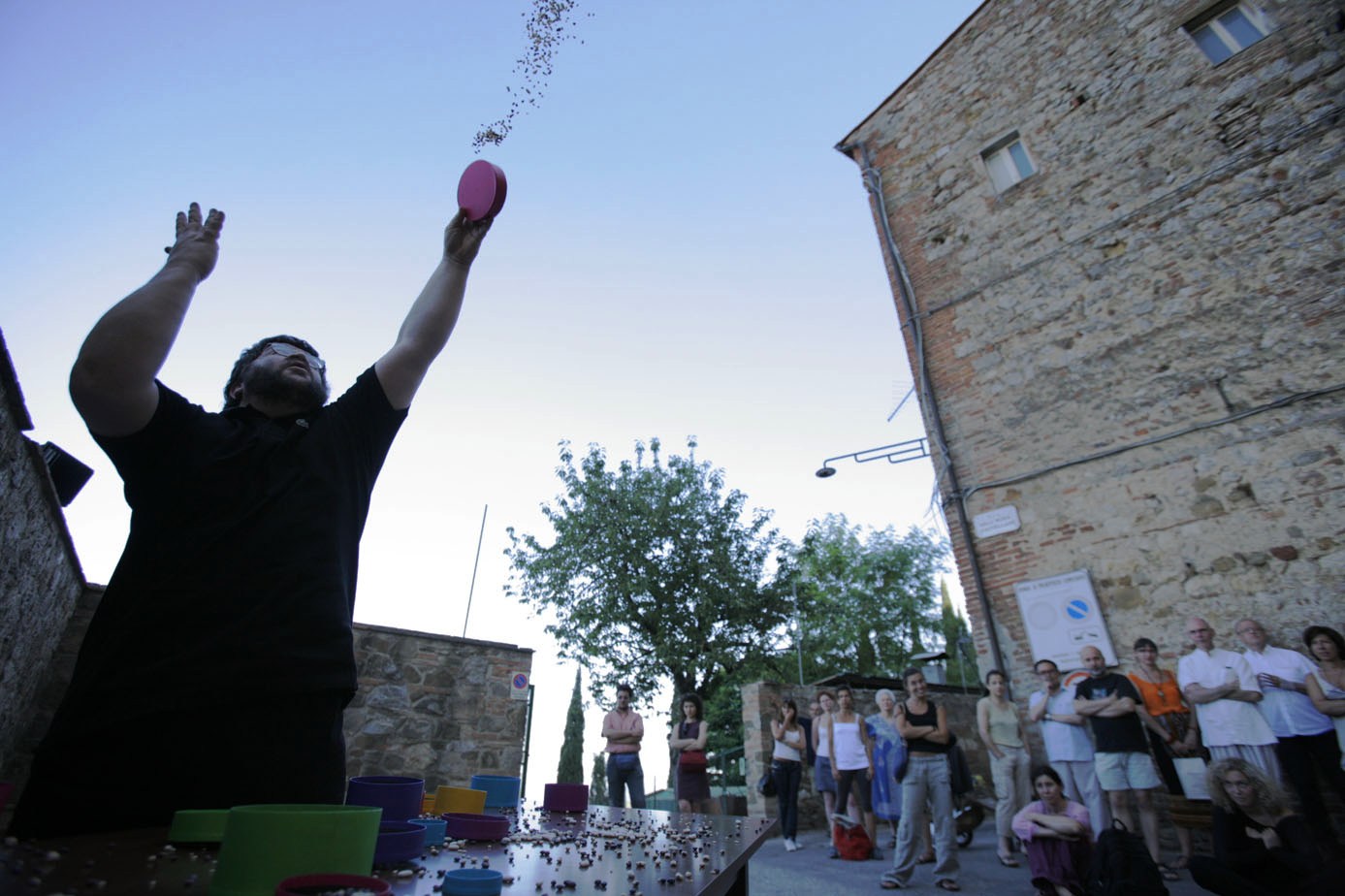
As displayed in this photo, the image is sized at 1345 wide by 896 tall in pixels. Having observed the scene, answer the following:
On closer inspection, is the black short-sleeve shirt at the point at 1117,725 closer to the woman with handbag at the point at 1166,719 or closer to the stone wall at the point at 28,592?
the woman with handbag at the point at 1166,719

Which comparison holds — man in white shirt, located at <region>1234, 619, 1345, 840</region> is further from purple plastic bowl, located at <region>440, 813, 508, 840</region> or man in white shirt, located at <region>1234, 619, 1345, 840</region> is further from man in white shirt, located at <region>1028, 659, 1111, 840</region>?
purple plastic bowl, located at <region>440, 813, 508, 840</region>

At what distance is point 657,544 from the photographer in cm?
1645

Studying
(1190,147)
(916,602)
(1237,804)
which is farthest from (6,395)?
(916,602)

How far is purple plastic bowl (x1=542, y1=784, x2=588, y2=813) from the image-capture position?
5.98 ft

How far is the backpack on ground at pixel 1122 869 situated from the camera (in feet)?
11.2

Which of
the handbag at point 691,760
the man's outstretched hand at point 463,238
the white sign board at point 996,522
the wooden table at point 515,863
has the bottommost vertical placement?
the wooden table at point 515,863

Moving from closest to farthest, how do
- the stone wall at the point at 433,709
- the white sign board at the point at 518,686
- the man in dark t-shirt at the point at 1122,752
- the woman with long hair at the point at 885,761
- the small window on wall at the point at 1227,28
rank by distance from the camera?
the man in dark t-shirt at the point at 1122,752 → the stone wall at the point at 433,709 → the white sign board at the point at 518,686 → the small window on wall at the point at 1227,28 → the woman with long hair at the point at 885,761

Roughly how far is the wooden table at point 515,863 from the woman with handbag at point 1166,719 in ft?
18.5

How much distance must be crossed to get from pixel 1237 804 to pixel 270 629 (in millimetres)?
5209

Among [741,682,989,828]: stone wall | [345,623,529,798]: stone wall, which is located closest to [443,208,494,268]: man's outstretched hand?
[345,623,529,798]: stone wall

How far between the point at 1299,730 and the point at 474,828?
6.10 m

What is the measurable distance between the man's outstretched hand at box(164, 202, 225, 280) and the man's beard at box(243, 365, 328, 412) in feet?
0.88

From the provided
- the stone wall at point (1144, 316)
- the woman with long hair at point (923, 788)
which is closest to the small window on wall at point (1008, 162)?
the stone wall at point (1144, 316)

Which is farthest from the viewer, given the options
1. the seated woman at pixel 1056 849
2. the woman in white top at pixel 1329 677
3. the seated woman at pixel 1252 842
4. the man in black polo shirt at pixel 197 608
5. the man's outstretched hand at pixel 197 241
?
the woman in white top at pixel 1329 677
